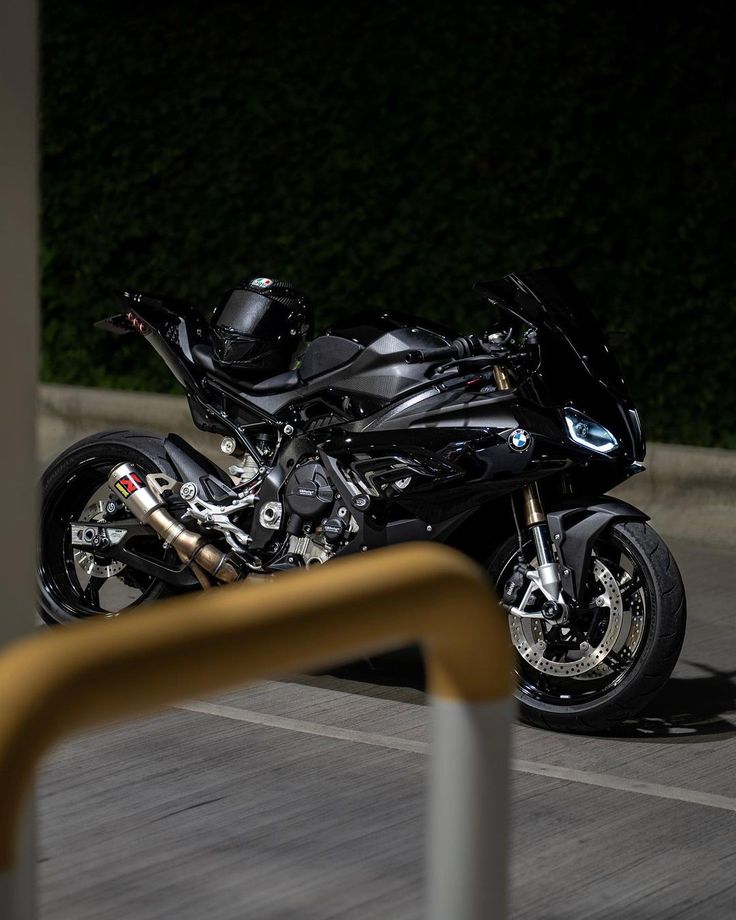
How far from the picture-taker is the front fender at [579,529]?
5.08m

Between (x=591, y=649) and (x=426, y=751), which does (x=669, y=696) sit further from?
(x=426, y=751)

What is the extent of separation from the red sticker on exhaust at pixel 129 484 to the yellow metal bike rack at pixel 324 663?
3541 mm

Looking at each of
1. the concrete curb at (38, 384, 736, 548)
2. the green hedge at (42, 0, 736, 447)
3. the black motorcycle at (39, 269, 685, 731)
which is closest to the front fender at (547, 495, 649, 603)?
the black motorcycle at (39, 269, 685, 731)

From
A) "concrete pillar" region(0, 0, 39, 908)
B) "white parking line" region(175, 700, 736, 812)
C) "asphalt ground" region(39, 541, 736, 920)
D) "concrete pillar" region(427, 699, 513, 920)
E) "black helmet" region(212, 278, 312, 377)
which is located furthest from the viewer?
"black helmet" region(212, 278, 312, 377)

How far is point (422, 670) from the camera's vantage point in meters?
5.87

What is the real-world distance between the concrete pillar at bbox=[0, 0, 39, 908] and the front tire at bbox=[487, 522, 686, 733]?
8.28ft

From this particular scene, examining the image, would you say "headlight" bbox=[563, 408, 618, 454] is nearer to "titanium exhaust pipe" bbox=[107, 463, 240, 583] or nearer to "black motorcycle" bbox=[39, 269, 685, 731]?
"black motorcycle" bbox=[39, 269, 685, 731]

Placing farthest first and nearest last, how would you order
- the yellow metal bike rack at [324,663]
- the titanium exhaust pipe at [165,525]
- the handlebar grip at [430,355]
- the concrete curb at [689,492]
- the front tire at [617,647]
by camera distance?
the concrete curb at [689,492] → the titanium exhaust pipe at [165,525] → the handlebar grip at [430,355] → the front tire at [617,647] → the yellow metal bike rack at [324,663]

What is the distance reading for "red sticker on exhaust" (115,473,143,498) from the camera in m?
5.78

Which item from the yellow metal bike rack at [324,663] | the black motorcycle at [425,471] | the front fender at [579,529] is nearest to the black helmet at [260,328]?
the black motorcycle at [425,471]

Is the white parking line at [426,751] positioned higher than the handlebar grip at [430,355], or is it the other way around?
the handlebar grip at [430,355]

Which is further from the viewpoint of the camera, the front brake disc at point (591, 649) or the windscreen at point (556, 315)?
the windscreen at point (556, 315)

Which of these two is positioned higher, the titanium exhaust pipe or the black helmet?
the black helmet

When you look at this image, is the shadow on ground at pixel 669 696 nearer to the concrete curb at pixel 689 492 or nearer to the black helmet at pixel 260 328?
the black helmet at pixel 260 328
